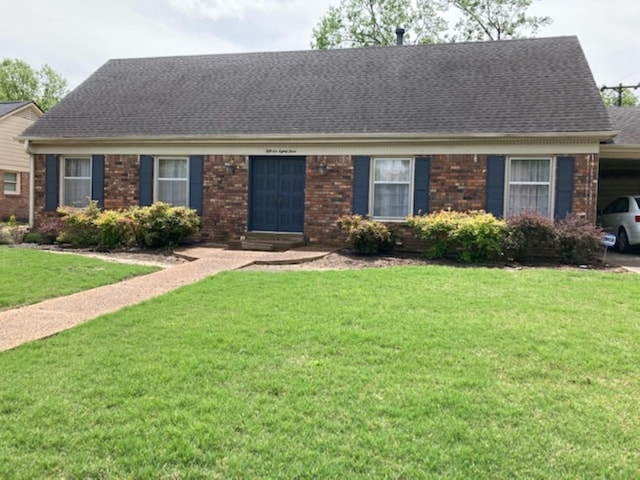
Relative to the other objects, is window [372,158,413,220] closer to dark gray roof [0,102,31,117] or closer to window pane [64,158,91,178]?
window pane [64,158,91,178]

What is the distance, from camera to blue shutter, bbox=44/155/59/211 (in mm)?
14297

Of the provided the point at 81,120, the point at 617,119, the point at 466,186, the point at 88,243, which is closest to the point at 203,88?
the point at 81,120

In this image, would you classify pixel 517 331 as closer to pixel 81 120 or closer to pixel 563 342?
pixel 563 342

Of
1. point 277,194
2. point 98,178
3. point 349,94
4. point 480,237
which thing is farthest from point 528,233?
point 98,178

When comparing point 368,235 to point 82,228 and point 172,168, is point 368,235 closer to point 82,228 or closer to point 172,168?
point 172,168

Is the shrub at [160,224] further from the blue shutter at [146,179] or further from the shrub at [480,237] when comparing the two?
the shrub at [480,237]

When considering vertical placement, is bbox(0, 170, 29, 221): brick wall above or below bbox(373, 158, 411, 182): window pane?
below

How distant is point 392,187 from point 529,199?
10.2 feet

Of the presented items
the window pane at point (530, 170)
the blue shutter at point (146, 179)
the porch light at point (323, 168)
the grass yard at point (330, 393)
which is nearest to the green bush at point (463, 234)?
the window pane at point (530, 170)

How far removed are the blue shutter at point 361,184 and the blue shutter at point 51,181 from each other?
27.3 feet

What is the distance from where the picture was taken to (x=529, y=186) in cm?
1177

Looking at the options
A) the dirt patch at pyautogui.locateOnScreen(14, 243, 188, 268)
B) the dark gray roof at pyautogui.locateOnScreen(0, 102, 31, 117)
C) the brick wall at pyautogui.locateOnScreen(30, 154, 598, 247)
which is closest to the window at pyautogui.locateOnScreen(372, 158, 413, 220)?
the brick wall at pyautogui.locateOnScreen(30, 154, 598, 247)

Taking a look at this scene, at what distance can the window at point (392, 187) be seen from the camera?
1240cm

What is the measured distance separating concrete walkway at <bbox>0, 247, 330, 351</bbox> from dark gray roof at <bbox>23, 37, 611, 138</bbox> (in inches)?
157
